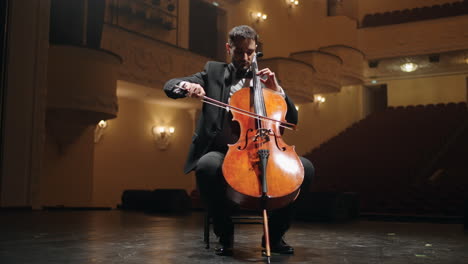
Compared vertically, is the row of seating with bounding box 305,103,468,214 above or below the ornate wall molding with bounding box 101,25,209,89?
below

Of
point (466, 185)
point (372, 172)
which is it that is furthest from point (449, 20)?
point (466, 185)

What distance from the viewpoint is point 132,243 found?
248 centimetres

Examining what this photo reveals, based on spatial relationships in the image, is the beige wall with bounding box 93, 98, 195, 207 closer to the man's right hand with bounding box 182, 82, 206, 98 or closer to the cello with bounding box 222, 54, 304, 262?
the man's right hand with bounding box 182, 82, 206, 98

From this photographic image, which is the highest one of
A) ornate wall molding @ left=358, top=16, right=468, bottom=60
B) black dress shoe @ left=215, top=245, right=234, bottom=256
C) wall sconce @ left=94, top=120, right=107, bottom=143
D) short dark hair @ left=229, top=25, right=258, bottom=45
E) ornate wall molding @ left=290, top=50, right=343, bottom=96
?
ornate wall molding @ left=358, top=16, right=468, bottom=60

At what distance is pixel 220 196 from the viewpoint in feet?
6.51

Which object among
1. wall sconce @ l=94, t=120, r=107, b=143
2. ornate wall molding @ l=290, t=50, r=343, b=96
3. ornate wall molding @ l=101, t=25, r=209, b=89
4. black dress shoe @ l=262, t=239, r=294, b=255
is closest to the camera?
black dress shoe @ l=262, t=239, r=294, b=255

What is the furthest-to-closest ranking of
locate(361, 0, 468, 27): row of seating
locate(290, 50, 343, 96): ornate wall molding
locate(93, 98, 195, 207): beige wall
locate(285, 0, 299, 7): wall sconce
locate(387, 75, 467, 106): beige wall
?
1. locate(387, 75, 467, 106): beige wall
2. locate(285, 0, 299, 7): wall sconce
3. locate(361, 0, 468, 27): row of seating
4. locate(290, 50, 343, 96): ornate wall molding
5. locate(93, 98, 195, 207): beige wall

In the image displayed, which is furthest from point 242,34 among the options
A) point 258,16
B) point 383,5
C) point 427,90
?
point 427,90

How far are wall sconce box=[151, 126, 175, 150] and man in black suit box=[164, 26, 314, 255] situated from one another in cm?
798

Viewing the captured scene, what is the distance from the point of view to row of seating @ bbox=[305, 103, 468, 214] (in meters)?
6.73

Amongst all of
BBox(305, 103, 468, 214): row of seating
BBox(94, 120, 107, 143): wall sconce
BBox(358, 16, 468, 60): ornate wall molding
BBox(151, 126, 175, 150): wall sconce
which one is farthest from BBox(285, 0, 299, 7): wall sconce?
BBox(94, 120, 107, 143): wall sconce

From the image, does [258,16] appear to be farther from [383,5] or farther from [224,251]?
[224,251]

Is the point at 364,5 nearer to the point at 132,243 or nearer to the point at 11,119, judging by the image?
the point at 11,119

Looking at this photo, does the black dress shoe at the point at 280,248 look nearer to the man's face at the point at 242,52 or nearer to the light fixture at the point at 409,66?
the man's face at the point at 242,52
